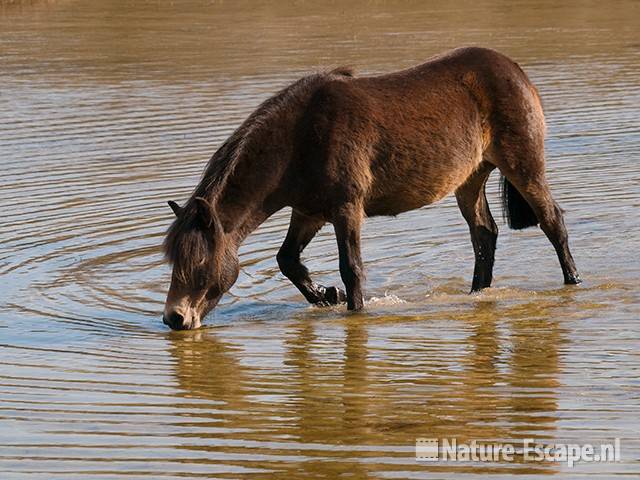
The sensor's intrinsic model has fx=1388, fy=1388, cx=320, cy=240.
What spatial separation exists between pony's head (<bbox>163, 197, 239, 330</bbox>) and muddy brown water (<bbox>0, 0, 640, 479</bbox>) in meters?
0.18

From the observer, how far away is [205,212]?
8.55 m

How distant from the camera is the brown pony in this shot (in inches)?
347

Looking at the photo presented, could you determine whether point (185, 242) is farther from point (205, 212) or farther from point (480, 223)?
point (480, 223)

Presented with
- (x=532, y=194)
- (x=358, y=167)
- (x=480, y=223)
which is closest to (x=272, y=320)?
(x=358, y=167)

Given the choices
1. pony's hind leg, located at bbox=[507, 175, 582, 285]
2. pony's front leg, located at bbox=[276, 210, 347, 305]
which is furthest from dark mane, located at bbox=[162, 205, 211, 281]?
pony's hind leg, located at bbox=[507, 175, 582, 285]

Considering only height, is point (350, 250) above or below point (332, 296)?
above

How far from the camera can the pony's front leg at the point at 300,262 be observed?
959 cm

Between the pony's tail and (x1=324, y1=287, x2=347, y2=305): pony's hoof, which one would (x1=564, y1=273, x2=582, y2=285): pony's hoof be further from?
(x1=324, y1=287, x2=347, y2=305): pony's hoof

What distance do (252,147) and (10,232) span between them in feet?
11.3

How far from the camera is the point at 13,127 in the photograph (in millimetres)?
16438

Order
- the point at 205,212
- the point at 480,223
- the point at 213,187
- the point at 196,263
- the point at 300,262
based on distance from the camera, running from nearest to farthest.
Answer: the point at 205,212 < the point at 196,263 < the point at 213,187 < the point at 300,262 < the point at 480,223

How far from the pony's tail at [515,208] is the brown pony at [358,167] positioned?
11 mm

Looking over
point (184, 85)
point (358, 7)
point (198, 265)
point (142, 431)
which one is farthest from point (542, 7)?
point (142, 431)

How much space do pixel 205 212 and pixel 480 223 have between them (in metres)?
2.60
